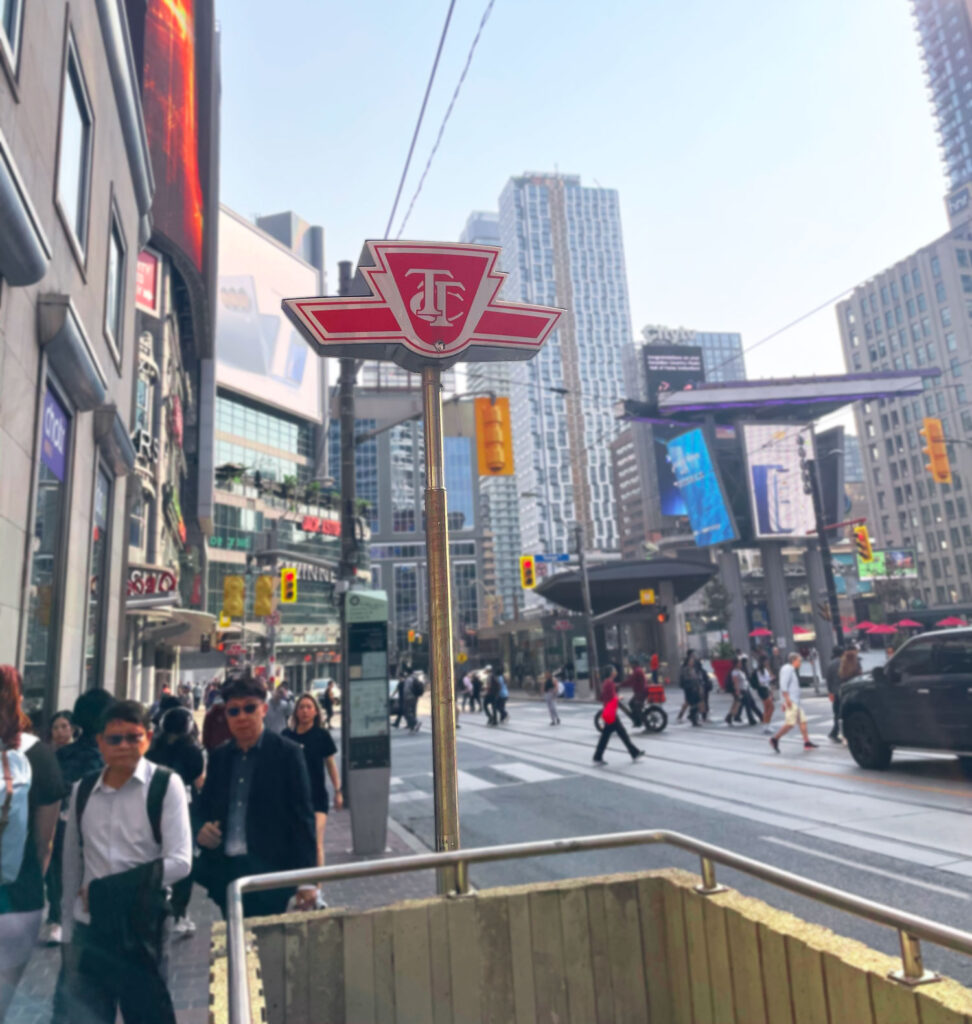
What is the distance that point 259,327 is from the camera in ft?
256

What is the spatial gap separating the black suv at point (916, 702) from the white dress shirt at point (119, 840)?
409 inches

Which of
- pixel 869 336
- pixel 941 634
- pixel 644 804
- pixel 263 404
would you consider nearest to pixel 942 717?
pixel 941 634

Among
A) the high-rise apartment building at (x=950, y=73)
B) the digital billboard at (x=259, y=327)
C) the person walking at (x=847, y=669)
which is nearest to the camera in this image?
the person walking at (x=847, y=669)

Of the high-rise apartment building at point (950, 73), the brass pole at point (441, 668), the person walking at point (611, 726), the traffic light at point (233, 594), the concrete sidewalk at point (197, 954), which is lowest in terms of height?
the concrete sidewalk at point (197, 954)

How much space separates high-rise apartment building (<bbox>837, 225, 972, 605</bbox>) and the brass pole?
4357 inches

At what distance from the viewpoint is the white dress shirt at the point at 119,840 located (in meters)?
3.54

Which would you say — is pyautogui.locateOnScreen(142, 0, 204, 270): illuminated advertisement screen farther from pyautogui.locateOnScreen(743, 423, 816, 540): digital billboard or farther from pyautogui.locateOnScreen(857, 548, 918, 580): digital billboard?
pyautogui.locateOnScreen(857, 548, 918, 580): digital billboard

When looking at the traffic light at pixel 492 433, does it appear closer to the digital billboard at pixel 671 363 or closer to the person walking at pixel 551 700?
the person walking at pixel 551 700

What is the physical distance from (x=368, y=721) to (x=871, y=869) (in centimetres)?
564

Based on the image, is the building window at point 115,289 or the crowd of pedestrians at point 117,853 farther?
the building window at point 115,289

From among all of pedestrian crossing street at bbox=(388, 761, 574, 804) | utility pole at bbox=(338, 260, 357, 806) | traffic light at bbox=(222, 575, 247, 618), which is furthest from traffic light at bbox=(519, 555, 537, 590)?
utility pole at bbox=(338, 260, 357, 806)

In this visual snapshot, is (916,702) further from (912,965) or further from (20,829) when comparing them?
(20,829)

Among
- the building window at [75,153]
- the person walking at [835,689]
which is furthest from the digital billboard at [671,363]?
the building window at [75,153]

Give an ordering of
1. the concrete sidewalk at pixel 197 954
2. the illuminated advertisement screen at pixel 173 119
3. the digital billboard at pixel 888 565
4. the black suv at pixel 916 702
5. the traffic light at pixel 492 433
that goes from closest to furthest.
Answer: the concrete sidewalk at pixel 197 954
the traffic light at pixel 492 433
the black suv at pixel 916 702
the illuminated advertisement screen at pixel 173 119
the digital billboard at pixel 888 565
